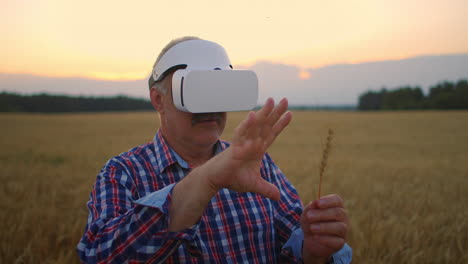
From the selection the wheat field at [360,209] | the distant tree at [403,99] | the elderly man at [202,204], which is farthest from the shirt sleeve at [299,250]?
the distant tree at [403,99]

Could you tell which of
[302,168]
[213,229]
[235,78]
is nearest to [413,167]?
[302,168]

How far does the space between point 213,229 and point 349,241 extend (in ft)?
4.73

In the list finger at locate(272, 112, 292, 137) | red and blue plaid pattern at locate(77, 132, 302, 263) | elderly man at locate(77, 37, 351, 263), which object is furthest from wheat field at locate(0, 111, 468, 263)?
red and blue plaid pattern at locate(77, 132, 302, 263)

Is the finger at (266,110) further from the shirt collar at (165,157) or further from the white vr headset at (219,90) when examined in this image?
the shirt collar at (165,157)

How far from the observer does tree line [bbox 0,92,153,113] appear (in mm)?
34984

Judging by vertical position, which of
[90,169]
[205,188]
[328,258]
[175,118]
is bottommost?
[90,169]

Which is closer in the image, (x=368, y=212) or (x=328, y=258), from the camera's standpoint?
(x=328, y=258)

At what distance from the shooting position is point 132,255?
942 mm

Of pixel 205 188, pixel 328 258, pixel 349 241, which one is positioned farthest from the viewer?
pixel 349 241

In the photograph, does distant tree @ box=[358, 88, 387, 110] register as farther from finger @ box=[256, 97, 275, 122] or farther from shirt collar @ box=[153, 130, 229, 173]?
finger @ box=[256, 97, 275, 122]

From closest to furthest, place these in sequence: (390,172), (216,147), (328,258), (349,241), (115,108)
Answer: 1. (328,258)
2. (216,147)
3. (349,241)
4. (390,172)
5. (115,108)

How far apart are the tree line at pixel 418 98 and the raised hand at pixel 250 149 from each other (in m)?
38.0

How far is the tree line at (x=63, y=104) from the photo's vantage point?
1377 inches

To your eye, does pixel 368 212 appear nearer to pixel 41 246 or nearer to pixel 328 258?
pixel 328 258
